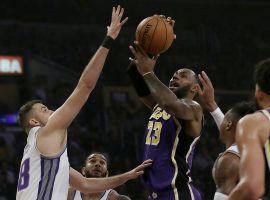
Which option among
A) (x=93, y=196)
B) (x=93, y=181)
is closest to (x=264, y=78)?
→ (x=93, y=181)

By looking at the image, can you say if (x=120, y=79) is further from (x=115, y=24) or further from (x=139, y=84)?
(x=115, y=24)

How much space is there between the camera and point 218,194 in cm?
456

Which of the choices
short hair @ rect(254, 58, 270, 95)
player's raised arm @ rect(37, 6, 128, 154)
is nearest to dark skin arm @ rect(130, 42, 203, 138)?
player's raised arm @ rect(37, 6, 128, 154)

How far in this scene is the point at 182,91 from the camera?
5238 millimetres

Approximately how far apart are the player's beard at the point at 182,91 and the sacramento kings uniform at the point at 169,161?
0.75 ft

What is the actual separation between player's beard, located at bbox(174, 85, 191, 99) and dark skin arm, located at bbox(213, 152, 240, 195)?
2.80ft

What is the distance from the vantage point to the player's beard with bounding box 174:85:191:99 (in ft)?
17.1

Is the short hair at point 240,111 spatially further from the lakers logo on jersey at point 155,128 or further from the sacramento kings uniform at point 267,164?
the sacramento kings uniform at point 267,164

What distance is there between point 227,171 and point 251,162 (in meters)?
1.41

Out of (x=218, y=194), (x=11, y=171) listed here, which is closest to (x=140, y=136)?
(x=11, y=171)

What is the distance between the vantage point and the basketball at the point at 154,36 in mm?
4949

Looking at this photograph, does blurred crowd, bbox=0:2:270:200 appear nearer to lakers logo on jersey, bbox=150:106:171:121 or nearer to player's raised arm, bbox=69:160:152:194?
player's raised arm, bbox=69:160:152:194

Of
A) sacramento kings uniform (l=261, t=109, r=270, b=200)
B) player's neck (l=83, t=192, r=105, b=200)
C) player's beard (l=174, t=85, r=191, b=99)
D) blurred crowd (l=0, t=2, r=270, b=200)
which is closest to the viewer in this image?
sacramento kings uniform (l=261, t=109, r=270, b=200)

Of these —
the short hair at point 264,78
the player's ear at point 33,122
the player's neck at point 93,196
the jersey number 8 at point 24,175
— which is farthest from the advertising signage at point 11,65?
the short hair at point 264,78
